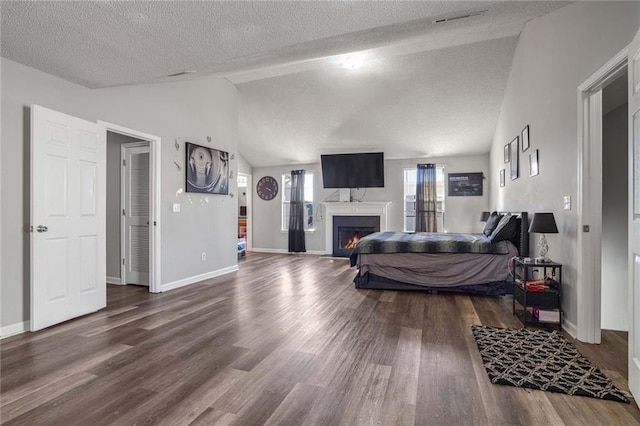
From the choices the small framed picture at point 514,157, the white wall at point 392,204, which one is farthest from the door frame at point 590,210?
the white wall at point 392,204

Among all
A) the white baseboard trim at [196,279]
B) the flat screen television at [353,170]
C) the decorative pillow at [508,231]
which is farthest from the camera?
the flat screen television at [353,170]

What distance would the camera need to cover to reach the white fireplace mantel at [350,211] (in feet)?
24.5

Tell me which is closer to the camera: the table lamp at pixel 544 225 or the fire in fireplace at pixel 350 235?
the table lamp at pixel 544 225

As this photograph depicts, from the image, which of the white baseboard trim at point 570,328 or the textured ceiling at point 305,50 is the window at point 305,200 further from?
the white baseboard trim at point 570,328

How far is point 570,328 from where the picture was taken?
109 inches

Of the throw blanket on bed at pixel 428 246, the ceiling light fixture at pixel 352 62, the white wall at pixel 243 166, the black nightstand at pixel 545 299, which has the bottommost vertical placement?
the black nightstand at pixel 545 299

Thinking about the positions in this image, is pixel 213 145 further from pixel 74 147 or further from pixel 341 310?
pixel 341 310

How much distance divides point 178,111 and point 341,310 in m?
3.47

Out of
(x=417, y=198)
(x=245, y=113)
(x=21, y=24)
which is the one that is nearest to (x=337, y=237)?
(x=417, y=198)

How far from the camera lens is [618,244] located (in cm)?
305

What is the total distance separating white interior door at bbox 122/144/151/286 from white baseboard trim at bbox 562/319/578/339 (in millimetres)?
4872

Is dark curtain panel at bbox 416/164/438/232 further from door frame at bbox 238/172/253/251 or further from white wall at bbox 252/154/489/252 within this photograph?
door frame at bbox 238/172/253/251

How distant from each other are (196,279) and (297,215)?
3648mm

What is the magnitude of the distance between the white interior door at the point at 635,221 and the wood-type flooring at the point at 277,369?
25 centimetres
